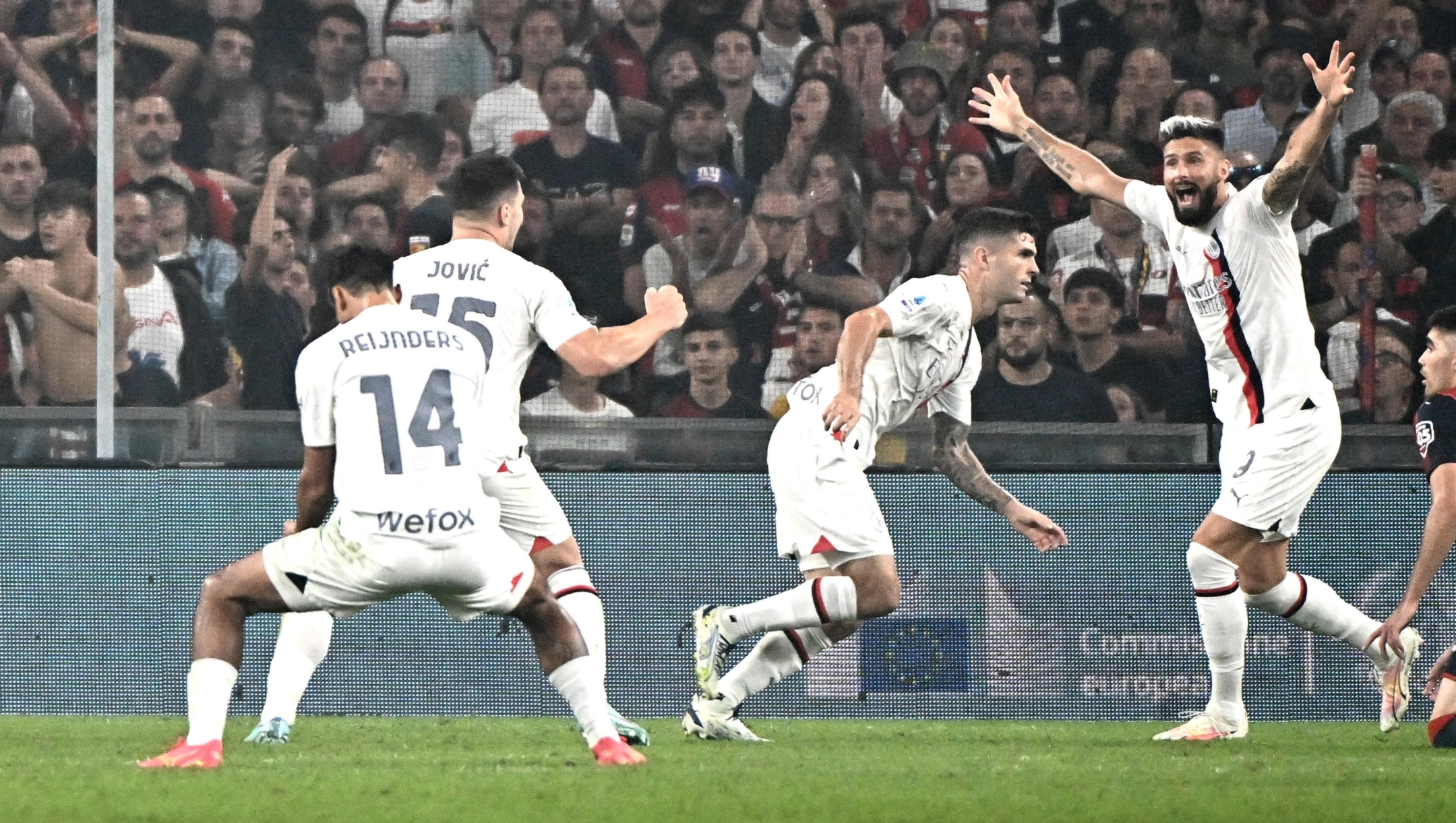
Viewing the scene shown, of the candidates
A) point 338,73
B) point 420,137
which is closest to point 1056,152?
point 420,137

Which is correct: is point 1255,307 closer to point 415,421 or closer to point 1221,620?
point 1221,620

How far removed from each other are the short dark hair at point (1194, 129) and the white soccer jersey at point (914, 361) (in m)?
0.88

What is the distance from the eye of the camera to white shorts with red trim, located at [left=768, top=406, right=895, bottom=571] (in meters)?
6.64

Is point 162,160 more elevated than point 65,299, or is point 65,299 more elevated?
point 162,160

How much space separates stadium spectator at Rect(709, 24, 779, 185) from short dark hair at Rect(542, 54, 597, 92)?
555mm

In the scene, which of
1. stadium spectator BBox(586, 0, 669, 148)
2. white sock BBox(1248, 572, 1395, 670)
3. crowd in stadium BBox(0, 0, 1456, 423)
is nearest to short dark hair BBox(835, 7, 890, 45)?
crowd in stadium BBox(0, 0, 1456, 423)

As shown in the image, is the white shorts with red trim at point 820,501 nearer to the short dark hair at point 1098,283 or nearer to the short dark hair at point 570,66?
the short dark hair at point 1098,283

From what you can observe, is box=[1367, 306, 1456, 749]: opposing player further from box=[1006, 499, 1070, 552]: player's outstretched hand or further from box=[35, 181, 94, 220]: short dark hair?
box=[35, 181, 94, 220]: short dark hair

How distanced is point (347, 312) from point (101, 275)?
3.07 m

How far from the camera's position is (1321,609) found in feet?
22.4

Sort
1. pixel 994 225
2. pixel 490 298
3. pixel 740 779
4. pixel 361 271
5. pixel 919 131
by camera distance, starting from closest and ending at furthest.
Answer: pixel 740 779, pixel 361 271, pixel 490 298, pixel 994 225, pixel 919 131

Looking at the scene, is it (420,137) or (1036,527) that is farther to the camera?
(420,137)

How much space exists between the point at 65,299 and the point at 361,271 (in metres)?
3.39

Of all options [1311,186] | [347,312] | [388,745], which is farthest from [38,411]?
[1311,186]
